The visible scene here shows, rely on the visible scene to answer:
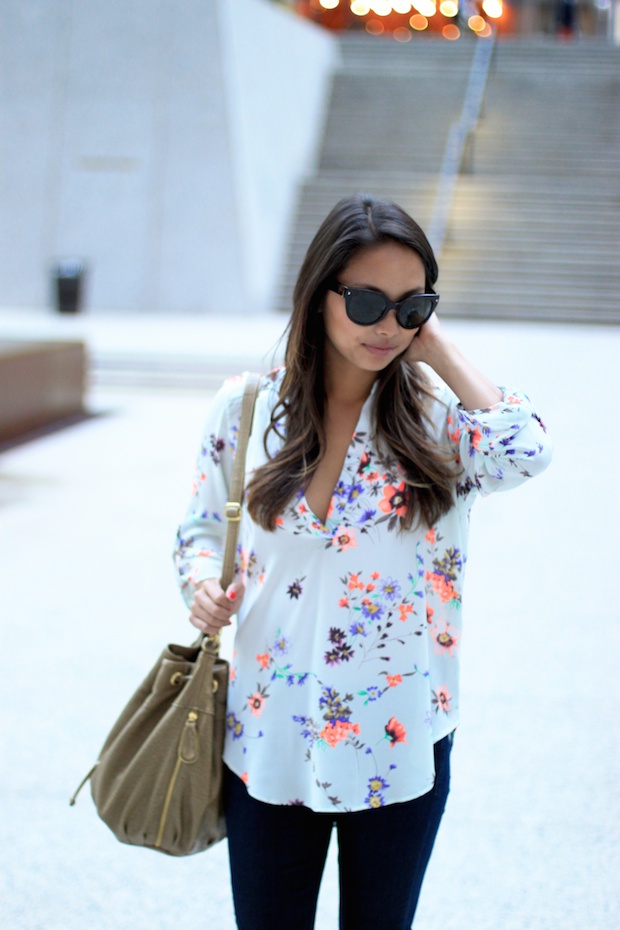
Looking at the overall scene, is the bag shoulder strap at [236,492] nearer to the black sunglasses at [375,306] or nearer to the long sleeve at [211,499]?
the long sleeve at [211,499]

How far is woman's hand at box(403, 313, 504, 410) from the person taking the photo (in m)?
1.59

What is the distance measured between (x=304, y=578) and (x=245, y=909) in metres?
0.51

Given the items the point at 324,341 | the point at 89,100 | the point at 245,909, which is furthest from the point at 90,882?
the point at 89,100

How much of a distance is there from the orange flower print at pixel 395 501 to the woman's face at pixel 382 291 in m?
0.18

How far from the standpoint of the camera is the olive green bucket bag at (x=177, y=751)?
5.25 feet

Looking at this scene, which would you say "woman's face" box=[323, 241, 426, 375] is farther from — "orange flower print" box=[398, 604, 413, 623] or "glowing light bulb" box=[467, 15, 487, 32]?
"glowing light bulb" box=[467, 15, 487, 32]

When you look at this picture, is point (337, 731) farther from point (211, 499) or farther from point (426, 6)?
point (426, 6)

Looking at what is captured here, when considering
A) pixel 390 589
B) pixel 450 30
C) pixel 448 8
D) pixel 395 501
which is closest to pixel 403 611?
pixel 390 589

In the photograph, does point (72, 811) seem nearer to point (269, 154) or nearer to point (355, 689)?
point (355, 689)

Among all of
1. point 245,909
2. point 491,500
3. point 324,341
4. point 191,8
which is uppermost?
point 191,8

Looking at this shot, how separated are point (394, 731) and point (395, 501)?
33 centimetres

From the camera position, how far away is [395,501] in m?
1.53

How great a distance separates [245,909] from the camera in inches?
62.6

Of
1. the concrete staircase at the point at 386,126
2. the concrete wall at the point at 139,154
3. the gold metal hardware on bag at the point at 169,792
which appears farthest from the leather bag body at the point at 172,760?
the concrete staircase at the point at 386,126
